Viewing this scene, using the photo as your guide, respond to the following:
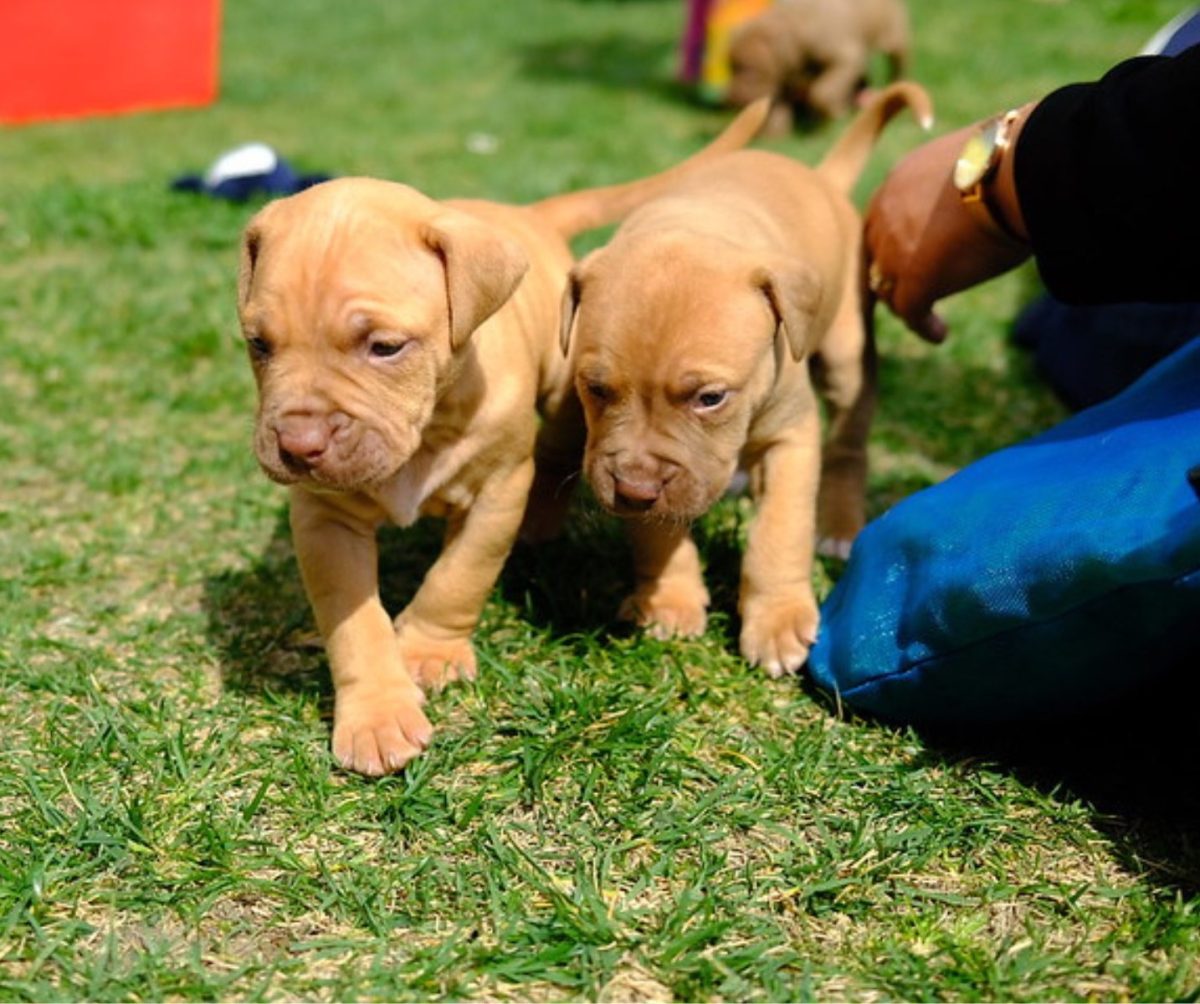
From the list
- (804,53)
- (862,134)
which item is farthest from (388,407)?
(804,53)

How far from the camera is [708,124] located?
10.2 metres

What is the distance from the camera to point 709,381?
3.33 metres

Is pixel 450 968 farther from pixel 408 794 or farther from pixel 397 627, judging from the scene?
pixel 397 627

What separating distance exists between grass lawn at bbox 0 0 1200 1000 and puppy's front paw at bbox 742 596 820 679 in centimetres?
6

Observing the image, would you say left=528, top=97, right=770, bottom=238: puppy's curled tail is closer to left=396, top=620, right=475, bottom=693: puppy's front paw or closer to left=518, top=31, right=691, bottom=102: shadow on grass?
left=396, top=620, right=475, bottom=693: puppy's front paw

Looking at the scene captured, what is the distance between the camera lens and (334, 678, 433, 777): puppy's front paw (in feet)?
10.0

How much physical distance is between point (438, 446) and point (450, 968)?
4.29 ft

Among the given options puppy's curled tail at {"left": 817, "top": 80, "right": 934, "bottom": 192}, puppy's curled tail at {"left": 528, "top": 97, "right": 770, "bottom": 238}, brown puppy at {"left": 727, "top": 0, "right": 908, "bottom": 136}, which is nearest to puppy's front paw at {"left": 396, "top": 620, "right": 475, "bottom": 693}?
puppy's curled tail at {"left": 528, "top": 97, "right": 770, "bottom": 238}

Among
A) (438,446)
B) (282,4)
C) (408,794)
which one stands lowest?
(282,4)

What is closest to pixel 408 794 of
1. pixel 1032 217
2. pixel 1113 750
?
pixel 1113 750

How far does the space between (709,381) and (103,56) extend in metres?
8.46

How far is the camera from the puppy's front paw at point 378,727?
3053 millimetres

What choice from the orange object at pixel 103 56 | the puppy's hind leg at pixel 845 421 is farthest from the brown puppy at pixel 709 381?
the orange object at pixel 103 56

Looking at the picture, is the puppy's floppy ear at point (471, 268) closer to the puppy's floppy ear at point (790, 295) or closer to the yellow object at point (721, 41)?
the puppy's floppy ear at point (790, 295)
